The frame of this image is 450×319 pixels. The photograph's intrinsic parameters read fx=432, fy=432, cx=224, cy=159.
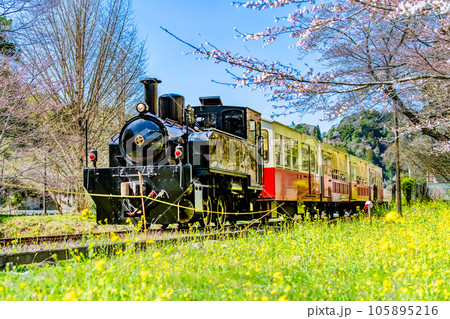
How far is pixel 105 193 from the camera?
9.17m

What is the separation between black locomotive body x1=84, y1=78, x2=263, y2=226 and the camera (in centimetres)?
866

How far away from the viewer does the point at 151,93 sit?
953 centimetres

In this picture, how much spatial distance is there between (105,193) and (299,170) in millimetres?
6767

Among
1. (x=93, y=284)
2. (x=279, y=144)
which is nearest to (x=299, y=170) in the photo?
(x=279, y=144)

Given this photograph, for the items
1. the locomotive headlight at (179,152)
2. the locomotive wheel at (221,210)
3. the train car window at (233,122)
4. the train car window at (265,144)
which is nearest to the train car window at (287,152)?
the train car window at (265,144)

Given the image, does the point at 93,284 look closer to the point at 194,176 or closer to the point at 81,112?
the point at 194,176

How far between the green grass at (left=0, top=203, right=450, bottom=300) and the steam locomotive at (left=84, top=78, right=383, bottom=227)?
233cm

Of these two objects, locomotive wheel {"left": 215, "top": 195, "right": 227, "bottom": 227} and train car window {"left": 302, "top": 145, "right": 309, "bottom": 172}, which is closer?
locomotive wheel {"left": 215, "top": 195, "right": 227, "bottom": 227}

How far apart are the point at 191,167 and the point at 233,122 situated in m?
2.62

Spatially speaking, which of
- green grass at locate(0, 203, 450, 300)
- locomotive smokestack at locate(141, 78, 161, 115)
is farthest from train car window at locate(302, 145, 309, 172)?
green grass at locate(0, 203, 450, 300)

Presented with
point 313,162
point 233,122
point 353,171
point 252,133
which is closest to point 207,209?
point 233,122

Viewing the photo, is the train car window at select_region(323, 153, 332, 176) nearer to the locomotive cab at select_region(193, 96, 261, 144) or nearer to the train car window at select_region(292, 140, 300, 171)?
the train car window at select_region(292, 140, 300, 171)

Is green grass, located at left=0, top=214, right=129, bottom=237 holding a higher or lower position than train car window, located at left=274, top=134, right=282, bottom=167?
lower

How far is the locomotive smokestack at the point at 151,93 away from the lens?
9.45 metres
